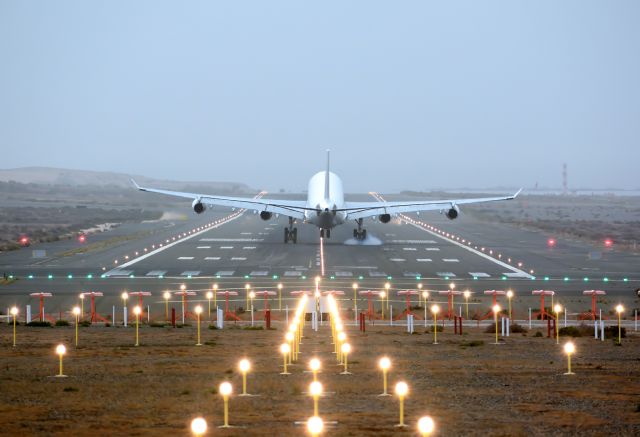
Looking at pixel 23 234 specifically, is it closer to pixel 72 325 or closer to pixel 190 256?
pixel 190 256

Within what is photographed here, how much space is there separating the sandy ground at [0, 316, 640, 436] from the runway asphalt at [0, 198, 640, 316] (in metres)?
18.6

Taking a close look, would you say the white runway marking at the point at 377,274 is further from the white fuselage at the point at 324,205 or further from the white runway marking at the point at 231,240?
the white runway marking at the point at 231,240

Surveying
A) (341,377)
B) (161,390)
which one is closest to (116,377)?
(161,390)

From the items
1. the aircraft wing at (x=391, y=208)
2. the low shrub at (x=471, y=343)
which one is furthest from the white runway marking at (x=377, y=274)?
the low shrub at (x=471, y=343)

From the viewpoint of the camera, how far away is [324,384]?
22.5m

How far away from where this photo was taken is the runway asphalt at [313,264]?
177 feet

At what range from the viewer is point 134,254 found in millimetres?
73625

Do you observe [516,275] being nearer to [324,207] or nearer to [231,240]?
[324,207]

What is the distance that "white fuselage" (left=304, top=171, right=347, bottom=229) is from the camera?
245 feet

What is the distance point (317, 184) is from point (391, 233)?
17571 mm

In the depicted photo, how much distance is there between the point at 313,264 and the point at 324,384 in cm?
4351

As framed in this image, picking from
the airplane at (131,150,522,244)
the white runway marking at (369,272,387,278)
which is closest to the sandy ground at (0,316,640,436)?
the white runway marking at (369,272,387,278)

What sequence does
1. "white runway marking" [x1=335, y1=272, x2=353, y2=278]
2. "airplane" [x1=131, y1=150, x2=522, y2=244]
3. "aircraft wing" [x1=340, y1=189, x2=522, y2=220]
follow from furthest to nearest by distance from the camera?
"aircraft wing" [x1=340, y1=189, x2=522, y2=220] → "airplane" [x1=131, y1=150, x2=522, y2=244] → "white runway marking" [x1=335, y1=272, x2=353, y2=278]

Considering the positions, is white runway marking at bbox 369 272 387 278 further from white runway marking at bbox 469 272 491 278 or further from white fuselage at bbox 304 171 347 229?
white fuselage at bbox 304 171 347 229
